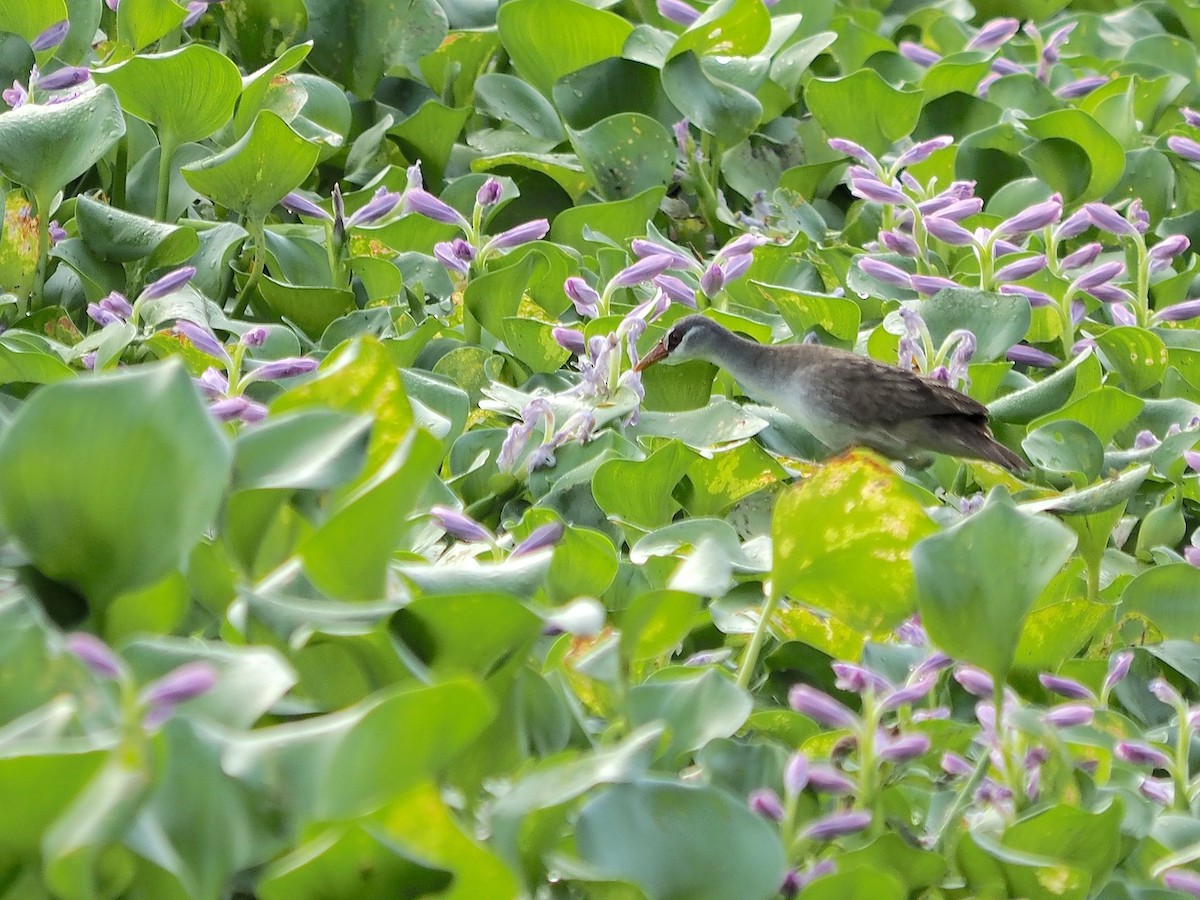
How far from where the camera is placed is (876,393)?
2.71 metres

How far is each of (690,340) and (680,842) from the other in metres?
1.59

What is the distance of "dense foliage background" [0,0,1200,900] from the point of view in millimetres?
1084

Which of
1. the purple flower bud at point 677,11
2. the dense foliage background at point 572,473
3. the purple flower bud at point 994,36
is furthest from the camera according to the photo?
the purple flower bud at point 994,36

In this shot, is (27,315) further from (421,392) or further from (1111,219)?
(1111,219)

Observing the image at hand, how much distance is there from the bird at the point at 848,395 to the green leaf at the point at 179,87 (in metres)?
0.76

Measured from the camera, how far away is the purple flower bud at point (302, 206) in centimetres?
262

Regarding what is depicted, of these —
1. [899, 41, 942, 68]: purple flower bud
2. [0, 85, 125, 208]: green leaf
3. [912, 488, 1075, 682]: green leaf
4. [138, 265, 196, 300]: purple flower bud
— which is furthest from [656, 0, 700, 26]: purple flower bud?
[912, 488, 1075, 682]: green leaf

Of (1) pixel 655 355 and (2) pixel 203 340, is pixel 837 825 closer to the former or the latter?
(2) pixel 203 340

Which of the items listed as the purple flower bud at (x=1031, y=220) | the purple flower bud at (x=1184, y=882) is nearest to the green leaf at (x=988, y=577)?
the purple flower bud at (x=1184, y=882)

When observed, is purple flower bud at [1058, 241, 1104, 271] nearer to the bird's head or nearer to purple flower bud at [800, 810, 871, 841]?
the bird's head

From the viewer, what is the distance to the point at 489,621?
1197 millimetres

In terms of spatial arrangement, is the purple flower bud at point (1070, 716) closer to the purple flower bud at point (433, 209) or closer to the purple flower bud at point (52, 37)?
the purple flower bud at point (433, 209)

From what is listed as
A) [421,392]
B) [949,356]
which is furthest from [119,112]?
[949,356]

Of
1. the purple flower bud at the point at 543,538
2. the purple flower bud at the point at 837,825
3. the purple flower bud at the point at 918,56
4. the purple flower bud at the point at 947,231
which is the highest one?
the purple flower bud at the point at 543,538
